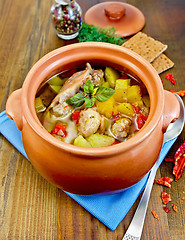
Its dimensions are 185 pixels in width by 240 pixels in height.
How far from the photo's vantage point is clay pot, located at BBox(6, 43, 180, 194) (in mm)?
1176

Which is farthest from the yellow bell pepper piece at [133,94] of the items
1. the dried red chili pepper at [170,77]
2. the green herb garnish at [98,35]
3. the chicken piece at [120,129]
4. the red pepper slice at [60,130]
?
the green herb garnish at [98,35]

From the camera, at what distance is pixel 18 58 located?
223 centimetres

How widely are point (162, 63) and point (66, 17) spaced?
2.55 ft

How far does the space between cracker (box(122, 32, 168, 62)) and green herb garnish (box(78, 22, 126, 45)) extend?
0.25 ft

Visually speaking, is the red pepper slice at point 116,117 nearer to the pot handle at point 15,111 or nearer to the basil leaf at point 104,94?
the basil leaf at point 104,94

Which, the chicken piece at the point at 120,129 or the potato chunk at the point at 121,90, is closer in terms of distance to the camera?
the chicken piece at the point at 120,129

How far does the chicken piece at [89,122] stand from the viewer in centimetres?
137

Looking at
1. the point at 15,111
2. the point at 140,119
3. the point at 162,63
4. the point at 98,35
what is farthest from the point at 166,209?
the point at 98,35

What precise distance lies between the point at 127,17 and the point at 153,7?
36 centimetres

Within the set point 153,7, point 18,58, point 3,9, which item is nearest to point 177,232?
point 18,58

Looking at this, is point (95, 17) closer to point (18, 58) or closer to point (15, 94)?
point (18, 58)

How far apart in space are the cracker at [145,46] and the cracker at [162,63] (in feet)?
0.14

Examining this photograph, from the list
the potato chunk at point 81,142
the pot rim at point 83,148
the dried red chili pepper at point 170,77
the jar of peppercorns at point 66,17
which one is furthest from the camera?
the jar of peppercorns at point 66,17

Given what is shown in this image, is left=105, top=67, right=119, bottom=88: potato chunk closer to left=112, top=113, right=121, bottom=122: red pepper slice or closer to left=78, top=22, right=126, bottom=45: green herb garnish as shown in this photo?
left=112, top=113, right=121, bottom=122: red pepper slice
